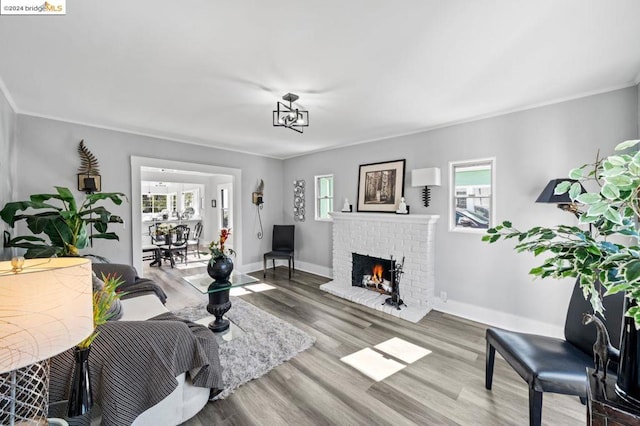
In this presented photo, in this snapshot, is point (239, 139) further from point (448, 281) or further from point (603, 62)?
point (603, 62)

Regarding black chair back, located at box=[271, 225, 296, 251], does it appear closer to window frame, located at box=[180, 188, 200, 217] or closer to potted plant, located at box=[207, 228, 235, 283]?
potted plant, located at box=[207, 228, 235, 283]

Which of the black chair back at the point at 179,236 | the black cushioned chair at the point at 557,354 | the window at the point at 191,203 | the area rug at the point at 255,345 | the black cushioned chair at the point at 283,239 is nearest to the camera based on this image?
the black cushioned chair at the point at 557,354

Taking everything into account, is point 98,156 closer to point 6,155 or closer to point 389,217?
point 6,155

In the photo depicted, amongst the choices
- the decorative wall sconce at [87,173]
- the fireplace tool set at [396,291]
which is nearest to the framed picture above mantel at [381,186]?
the fireplace tool set at [396,291]

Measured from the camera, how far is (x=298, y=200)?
573 cm

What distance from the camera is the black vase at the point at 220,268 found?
2.84 m

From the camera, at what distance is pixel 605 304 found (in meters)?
1.67

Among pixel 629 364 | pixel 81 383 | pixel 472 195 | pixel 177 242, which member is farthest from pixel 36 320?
pixel 177 242

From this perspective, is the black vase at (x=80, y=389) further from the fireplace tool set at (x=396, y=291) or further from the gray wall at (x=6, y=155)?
the fireplace tool set at (x=396, y=291)

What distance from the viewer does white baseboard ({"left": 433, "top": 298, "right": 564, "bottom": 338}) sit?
279cm

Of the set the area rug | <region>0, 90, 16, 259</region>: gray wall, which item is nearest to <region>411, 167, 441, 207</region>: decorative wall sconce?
the area rug

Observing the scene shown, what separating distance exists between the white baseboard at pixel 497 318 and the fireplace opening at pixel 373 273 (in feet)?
2.42

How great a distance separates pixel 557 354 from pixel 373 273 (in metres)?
2.66

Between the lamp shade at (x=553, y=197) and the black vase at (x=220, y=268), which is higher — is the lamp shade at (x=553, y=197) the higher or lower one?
the higher one
